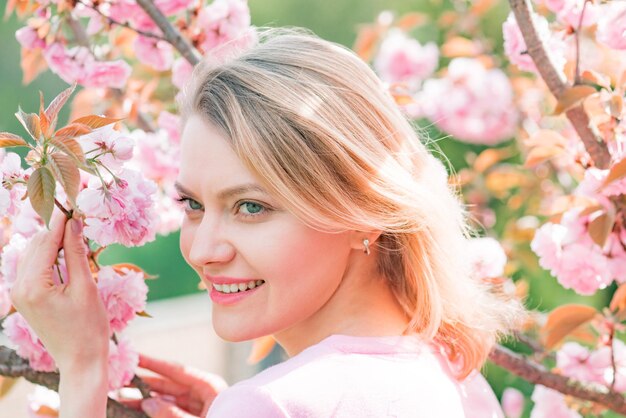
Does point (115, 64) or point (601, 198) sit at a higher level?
point (115, 64)

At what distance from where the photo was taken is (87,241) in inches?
52.2

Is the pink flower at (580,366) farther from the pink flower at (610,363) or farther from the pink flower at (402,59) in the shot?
the pink flower at (402,59)

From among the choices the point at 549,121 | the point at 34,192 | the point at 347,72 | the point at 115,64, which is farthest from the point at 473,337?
the point at 549,121

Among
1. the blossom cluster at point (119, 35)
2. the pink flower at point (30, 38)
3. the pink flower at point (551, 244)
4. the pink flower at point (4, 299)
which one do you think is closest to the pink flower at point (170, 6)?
the blossom cluster at point (119, 35)

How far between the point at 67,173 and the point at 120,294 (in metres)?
0.33

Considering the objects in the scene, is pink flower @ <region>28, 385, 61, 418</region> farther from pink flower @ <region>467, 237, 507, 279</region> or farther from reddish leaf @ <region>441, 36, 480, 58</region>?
reddish leaf @ <region>441, 36, 480, 58</region>

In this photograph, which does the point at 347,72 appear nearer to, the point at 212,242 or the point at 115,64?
the point at 212,242

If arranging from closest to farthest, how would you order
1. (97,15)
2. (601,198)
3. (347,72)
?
(347,72), (601,198), (97,15)

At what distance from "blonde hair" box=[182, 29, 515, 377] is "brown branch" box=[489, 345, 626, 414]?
7.0 inches

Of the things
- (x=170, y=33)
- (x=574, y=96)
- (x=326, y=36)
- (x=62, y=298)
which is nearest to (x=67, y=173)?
(x=62, y=298)

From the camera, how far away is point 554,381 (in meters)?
1.65

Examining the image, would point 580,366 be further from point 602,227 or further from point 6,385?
point 6,385

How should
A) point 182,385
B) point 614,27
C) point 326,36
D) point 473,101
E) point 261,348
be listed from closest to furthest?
point 614,27 → point 182,385 → point 261,348 → point 473,101 → point 326,36

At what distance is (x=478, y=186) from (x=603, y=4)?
176 cm
